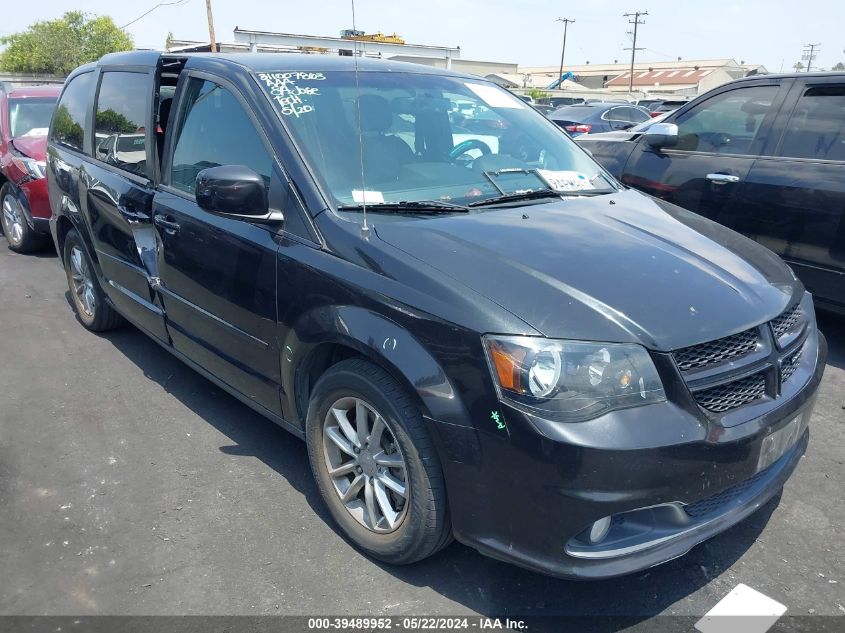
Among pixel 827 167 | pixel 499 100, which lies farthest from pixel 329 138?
pixel 827 167

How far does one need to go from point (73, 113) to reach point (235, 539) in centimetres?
369

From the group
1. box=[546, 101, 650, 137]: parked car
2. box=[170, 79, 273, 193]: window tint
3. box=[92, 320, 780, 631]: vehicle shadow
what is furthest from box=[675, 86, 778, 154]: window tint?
box=[546, 101, 650, 137]: parked car

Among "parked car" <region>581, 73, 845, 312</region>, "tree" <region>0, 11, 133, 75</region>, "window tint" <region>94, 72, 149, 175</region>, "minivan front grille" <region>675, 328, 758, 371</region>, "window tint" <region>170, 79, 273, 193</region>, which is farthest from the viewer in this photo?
"tree" <region>0, 11, 133, 75</region>

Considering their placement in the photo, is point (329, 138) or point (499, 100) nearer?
point (329, 138)

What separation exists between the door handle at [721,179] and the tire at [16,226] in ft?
21.8

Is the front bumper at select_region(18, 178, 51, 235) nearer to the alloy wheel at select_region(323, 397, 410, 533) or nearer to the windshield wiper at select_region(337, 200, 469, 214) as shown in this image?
the windshield wiper at select_region(337, 200, 469, 214)

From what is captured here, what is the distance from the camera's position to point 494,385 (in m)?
2.19

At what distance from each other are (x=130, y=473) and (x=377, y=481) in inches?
58.0

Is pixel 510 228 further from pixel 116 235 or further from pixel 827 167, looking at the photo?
pixel 827 167

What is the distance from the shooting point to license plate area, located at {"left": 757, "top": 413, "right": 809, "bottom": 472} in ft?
7.86

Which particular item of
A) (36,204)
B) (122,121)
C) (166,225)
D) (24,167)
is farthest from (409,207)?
(24,167)

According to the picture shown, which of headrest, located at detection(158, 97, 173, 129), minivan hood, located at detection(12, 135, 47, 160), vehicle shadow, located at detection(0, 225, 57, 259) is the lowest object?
vehicle shadow, located at detection(0, 225, 57, 259)

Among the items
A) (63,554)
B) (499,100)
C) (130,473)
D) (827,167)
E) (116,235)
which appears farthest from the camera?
(827,167)

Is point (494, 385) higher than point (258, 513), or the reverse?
point (494, 385)
